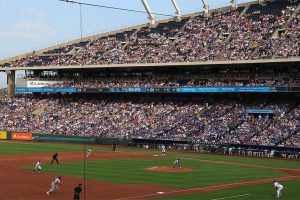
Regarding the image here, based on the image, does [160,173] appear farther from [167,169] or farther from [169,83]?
[169,83]

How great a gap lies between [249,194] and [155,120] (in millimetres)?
37430

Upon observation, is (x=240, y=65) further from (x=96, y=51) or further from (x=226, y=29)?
(x=96, y=51)

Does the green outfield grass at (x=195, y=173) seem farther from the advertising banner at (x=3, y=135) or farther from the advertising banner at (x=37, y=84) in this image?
the advertising banner at (x=37, y=84)

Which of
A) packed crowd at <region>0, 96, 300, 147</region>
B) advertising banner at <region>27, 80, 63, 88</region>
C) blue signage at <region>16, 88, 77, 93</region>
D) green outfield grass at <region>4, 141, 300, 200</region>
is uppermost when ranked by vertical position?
advertising banner at <region>27, 80, 63, 88</region>

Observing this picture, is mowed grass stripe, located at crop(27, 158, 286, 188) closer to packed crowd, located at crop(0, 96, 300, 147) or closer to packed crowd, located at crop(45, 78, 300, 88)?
packed crowd, located at crop(0, 96, 300, 147)

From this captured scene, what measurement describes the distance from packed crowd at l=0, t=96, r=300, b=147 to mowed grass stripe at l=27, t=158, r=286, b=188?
629cm

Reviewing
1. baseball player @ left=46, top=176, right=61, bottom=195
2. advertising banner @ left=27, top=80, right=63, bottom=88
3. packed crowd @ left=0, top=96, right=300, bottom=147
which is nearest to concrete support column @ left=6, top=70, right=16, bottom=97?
packed crowd @ left=0, top=96, right=300, bottom=147

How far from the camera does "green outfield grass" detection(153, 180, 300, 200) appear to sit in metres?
25.0

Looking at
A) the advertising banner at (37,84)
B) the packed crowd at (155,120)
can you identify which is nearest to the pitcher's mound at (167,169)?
the packed crowd at (155,120)

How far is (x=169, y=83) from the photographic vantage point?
6719cm

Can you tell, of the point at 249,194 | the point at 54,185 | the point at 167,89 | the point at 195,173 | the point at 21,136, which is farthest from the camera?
the point at 21,136

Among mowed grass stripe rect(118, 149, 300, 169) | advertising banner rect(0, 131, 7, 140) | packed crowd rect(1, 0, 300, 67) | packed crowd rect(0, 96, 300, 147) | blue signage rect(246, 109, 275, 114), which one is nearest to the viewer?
mowed grass stripe rect(118, 149, 300, 169)

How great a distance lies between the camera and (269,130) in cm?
5306

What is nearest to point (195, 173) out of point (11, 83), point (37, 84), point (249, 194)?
point (249, 194)
